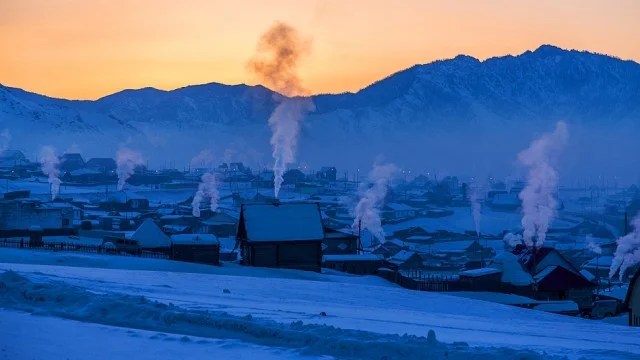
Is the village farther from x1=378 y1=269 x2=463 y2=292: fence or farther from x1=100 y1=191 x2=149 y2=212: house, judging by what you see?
x1=100 y1=191 x2=149 y2=212: house

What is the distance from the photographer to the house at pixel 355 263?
50656 mm

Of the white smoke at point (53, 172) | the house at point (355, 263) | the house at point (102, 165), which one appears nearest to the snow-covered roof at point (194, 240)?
the house at point (355, 263)

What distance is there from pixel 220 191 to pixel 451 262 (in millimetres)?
74488

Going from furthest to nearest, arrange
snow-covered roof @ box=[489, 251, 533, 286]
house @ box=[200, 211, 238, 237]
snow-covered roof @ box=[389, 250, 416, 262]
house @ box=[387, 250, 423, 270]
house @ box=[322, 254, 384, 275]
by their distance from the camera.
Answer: house @ box=[200, 211, 238, 237], snow-covered roof @ box=[389, 250, 416, 262], house @ box=[387, 250, 423, 270], house @ box=[322, 254, 384, 275], snow-covered roof @ box=[489, 251, 533, 286]

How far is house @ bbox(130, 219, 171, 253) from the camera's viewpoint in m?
47.8

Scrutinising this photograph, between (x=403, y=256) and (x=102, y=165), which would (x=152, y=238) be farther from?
(x=102, y=165)

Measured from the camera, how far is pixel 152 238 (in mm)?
48656

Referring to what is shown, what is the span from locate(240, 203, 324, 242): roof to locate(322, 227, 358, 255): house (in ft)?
46.0

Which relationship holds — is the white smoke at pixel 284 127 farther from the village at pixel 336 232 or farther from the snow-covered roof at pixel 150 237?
the snow-covered roof at pixel 150 237

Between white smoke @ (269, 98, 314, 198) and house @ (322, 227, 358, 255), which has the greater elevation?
white smoke @ (269, 98, 314, 198)

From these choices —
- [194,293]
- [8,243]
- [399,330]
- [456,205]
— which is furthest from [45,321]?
[456,205]

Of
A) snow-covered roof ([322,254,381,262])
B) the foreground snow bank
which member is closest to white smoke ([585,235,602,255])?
snow-covered roof ([322,254,381,262])

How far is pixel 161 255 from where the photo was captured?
44875mm

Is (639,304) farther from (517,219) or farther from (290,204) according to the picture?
(517,219)
